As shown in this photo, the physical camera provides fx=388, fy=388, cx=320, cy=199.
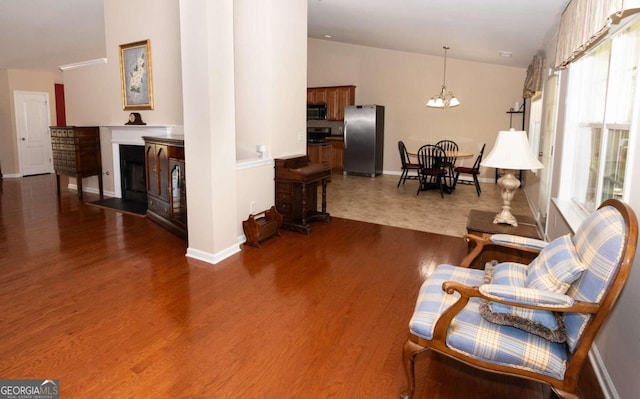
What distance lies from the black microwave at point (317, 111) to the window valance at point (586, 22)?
665cm

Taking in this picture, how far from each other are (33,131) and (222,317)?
8740 mm

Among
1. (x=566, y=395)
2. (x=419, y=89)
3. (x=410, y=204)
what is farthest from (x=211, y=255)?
(x=419, y=89)

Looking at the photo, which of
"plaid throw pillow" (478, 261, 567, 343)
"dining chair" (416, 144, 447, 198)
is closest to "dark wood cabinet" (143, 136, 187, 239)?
"plaid throw pillow" (478, 261, 567, 343)

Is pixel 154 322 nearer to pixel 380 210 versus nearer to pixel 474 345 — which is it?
pixel 474 345

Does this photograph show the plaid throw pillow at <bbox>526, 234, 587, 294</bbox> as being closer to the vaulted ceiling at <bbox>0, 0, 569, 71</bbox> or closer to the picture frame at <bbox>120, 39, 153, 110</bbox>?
the vaulted ceiling at <bbox>0, 0, 569, 71</bbox>

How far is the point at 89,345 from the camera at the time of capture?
7.29ft

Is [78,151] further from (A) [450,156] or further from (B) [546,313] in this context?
(B) [546,313]

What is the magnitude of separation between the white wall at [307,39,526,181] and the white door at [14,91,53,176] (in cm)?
631

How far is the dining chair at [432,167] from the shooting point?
6801mm

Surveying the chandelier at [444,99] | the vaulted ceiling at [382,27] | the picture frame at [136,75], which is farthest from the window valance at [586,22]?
the picture frame at [136,75]

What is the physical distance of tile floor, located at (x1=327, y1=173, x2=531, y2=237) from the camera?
5085 mm

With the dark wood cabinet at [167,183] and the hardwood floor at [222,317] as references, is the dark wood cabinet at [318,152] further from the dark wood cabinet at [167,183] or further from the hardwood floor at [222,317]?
the hardwood floor at [222,317]

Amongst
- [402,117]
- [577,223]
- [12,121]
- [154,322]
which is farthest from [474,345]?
[12,121]

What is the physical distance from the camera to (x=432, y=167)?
7109mm
